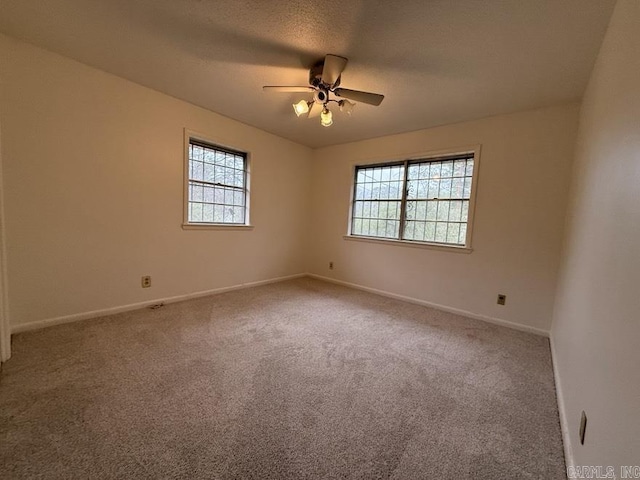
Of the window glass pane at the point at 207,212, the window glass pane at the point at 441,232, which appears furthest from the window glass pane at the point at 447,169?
the window glass pane at the point at 207,212

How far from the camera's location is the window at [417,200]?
3.33 metres

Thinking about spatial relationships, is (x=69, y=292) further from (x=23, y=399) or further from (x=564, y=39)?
(x=564, y=39)

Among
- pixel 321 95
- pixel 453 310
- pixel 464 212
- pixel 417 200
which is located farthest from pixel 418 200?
pixel 321 95

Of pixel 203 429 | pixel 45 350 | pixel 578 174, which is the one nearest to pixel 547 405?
pixel 578 174

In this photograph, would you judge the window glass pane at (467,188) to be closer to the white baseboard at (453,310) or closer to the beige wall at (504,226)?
the beige wall at (504,226)

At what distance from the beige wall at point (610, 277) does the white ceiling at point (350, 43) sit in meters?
0.41

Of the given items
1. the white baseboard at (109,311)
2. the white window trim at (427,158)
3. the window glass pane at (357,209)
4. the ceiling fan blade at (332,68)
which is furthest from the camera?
the window glass pane at (357,209)

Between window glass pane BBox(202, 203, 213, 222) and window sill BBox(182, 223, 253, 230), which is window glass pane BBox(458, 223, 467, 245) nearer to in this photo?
window sill BBox(182, 223, 253, 230)

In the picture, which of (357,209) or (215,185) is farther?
(357,209)

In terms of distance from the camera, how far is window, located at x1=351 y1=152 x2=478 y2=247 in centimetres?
333

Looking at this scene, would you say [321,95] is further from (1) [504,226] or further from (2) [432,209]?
(1) [504,226]

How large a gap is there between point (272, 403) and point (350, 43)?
8.28 feet

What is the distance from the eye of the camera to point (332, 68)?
207cm

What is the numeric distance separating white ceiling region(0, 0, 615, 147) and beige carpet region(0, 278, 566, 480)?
2.42 meters
